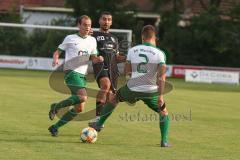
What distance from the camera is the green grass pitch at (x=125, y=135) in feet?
35.0

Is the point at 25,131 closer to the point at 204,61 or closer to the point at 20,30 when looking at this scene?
the point at 20,30

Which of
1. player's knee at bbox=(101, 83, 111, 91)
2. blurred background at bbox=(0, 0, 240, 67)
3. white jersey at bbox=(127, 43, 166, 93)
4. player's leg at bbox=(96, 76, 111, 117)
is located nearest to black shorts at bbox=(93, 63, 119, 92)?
player's leg at bbox=(96, 76, 111, 117)

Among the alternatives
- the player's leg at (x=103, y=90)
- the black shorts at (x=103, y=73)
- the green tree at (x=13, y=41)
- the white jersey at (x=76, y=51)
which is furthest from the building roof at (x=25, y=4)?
the white jersey at (x=76, y=51)

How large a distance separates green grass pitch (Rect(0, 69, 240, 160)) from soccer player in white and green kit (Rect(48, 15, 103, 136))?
447 millimetres

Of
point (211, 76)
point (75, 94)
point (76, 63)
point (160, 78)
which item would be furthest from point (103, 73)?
point (211, 76)

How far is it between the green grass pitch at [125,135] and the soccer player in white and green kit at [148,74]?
30.1 inches

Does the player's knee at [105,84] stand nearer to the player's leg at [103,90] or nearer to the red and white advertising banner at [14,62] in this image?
the player's leg at [103,90]

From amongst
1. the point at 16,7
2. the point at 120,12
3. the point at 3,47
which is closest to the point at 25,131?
the point at 3,47

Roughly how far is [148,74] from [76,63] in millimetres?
1763

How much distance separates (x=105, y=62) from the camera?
14094mm

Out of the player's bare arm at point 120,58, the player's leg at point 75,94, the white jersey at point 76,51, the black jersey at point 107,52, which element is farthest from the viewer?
the black jersey at point 107,52

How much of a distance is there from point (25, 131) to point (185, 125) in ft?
13.5

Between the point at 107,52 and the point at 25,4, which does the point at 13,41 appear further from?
the point at 107,52

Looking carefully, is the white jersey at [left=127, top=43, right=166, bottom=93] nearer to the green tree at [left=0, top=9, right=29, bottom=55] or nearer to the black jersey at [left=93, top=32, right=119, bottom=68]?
the black jersey at [left=93, top=32, right=119, bottom=68]
